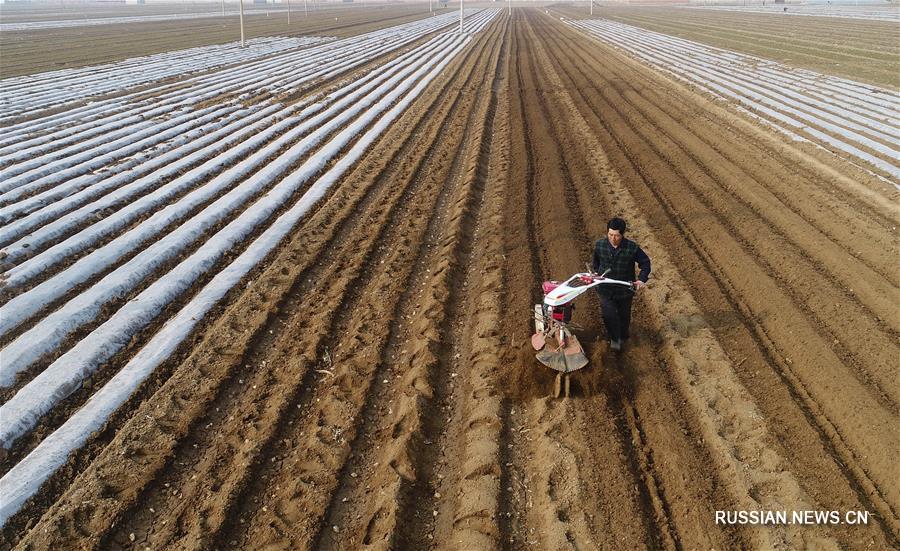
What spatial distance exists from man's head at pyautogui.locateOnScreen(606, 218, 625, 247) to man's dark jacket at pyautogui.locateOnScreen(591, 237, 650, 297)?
8cm

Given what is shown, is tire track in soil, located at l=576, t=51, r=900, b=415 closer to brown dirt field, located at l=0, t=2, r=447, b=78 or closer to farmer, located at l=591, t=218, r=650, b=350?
farmer, located at l=591, t=218, r=650, b=350

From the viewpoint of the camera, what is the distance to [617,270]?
248 inches

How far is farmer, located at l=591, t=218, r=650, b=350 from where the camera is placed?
617cm

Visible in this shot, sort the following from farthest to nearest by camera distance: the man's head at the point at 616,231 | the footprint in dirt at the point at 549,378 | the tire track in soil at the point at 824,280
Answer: the tire track in soil at the point at 824,280 < the footprint in dirt at the point at 549,378 < the man's head at the point at 616,231

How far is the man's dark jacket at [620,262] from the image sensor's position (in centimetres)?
619

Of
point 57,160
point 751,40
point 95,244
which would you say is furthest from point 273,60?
point 751,40

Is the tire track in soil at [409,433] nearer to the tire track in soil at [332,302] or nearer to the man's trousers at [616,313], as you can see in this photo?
the tire track in soil at [332,302]

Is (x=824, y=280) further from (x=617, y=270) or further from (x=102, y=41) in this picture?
(x=102, y=41)

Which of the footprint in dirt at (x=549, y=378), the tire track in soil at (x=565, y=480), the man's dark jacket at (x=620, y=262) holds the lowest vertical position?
the tire track in soil at (x=565, y=480)

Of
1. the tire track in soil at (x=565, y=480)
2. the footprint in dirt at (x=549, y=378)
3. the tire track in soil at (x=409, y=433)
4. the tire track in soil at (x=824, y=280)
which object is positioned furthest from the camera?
the tire track in soil at (x=824, y=280)

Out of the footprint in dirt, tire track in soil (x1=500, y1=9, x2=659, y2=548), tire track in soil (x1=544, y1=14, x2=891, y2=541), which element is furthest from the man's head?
tire track in soil (x1=544, y1=14, x2=891, y2=541)

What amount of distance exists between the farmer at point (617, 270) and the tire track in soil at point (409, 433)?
1909 mm

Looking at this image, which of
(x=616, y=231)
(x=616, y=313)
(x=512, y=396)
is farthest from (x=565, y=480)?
(x=616, y=231)

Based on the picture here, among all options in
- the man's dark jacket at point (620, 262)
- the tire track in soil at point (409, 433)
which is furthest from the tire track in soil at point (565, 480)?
the man's dark jacket at point (620, 262)
